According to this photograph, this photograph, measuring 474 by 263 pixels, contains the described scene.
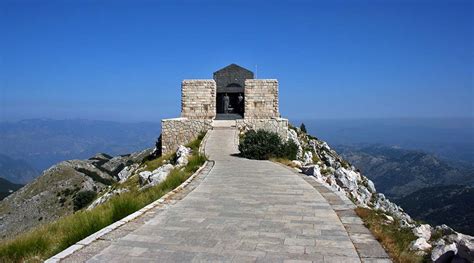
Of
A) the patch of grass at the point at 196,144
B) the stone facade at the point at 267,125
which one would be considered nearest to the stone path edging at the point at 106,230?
the patch of grass at the point at 196,144

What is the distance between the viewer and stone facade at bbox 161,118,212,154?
24391 millimetres

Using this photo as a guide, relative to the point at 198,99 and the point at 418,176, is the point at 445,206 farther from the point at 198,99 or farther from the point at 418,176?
the point at 418,176

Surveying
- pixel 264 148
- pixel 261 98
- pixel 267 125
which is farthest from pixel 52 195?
pixel 264 148

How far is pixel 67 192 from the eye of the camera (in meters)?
54.5

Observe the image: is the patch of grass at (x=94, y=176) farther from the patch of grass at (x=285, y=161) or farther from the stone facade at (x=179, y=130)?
the patch of grass at (x=285, y=161)

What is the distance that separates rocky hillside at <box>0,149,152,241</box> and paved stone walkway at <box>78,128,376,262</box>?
3728cm

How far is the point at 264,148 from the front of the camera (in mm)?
17469

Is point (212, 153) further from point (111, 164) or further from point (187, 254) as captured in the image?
point (111, 164)

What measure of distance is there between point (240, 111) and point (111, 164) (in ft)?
179

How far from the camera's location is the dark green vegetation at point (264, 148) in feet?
57.2

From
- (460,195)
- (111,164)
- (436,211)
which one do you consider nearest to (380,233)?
(436,211)

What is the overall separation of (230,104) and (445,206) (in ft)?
150

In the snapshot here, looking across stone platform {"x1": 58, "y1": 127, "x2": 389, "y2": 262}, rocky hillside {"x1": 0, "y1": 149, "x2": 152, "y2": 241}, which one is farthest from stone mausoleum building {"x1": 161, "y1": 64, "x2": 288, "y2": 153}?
rocky hillside {"x1": 0, "y1": 149, "x2": 152, "y2": 241}

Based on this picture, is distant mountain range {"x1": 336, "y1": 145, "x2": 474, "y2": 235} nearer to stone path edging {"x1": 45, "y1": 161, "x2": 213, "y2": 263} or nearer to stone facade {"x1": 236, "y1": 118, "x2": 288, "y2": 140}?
stone facade {"x1": 236, "y1": 118, "x2": 288, "y2": 140}
